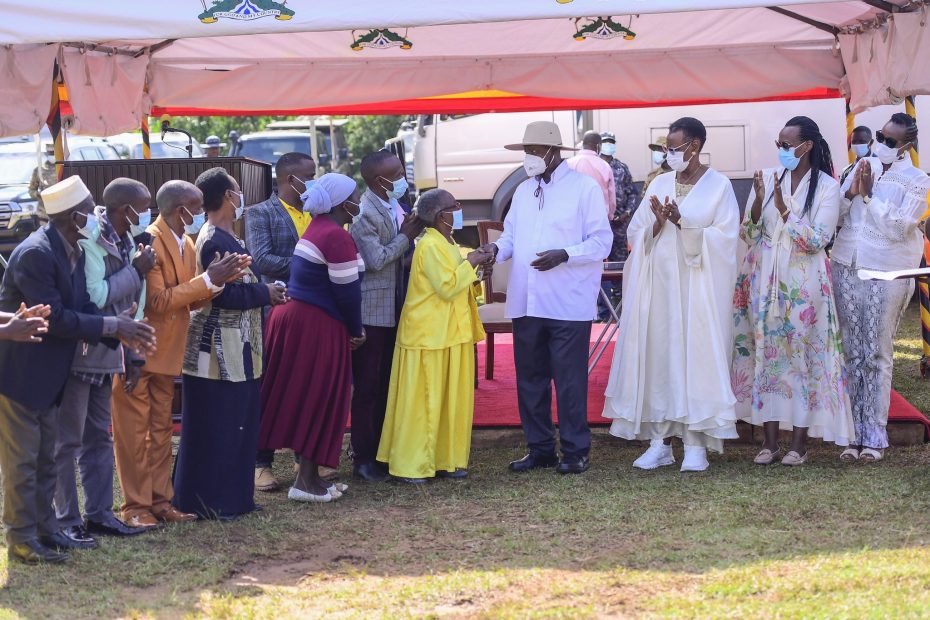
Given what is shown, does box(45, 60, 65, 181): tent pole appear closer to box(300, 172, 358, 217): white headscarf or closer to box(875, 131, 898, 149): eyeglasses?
box(300, 172, 358, 217): white headscarf

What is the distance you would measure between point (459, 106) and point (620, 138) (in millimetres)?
3414

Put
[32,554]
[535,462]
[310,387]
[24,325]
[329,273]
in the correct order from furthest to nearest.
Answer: [535,462], [310,387], [329,273], [32,554], [24,325]

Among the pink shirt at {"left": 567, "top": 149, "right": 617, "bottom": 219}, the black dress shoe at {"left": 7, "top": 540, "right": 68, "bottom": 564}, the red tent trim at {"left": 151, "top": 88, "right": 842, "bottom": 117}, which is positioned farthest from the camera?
the pink shirt at {"left": 567, "top": 149, "right": 617, "bottom": 219}

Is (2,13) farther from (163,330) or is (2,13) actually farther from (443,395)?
(443,395)

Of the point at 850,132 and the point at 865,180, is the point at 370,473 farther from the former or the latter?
the point at 850,132

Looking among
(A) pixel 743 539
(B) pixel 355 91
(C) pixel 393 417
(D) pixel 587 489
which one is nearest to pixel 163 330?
(C) pixel 393 417

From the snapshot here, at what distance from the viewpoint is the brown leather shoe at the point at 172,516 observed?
5.68m

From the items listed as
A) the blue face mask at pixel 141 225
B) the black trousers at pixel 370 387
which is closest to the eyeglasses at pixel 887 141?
the black trousers at pixel 370 387

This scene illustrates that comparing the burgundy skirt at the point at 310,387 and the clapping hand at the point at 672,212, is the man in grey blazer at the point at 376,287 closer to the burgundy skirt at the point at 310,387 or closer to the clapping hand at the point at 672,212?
the burgundy skirt at the point at 310,387

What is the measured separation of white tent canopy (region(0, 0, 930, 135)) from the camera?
7.24 meters

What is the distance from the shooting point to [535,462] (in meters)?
6.83

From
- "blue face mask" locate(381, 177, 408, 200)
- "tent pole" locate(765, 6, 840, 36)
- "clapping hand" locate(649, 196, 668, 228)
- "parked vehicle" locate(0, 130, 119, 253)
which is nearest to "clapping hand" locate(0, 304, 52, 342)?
"blue face mask" locate(381, 177, 408, 200)

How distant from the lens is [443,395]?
6.57 meters

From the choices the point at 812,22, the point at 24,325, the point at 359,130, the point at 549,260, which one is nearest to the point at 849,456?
the point at 549,260
